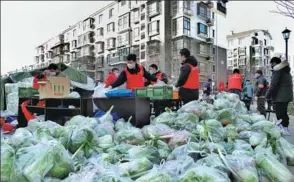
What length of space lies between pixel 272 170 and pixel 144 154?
3.18 feet

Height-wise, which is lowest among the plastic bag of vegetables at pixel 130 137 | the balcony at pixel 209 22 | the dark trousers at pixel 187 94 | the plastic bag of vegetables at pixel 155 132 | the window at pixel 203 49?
the plastic bag of vegetables at pixel 130 137

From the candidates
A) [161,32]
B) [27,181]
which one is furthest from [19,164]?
[161,32]

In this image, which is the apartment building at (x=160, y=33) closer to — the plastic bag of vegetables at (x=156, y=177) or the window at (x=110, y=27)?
the window at (x=110, y=27)

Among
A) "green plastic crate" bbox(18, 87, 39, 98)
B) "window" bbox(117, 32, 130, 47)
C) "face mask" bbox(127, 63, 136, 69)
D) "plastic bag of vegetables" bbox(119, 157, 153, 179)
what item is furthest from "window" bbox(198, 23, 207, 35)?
"plastic bag of vegetables" bbox(119, 157, 153, 179)

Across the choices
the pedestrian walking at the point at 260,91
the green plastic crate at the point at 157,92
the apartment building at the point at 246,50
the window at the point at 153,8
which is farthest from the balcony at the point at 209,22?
the green plastic crate at the point at 157,92

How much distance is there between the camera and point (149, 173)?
1986 millimetres

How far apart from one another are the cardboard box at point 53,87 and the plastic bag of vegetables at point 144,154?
2930mm

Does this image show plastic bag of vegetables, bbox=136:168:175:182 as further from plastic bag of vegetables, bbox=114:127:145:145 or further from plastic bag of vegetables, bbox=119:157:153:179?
plastic bag of vegetables, bbox=114:127:145:145

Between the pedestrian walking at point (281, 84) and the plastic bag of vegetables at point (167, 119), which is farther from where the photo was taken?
the pedestrian walking at point (281, 84)

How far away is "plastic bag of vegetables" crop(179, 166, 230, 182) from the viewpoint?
187 centimetres

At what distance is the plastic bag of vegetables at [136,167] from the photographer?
2.09 m

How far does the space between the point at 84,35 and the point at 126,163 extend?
5362cm

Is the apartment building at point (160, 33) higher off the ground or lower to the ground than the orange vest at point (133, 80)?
higher

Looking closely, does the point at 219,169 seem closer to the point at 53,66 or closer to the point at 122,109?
the point at 122,109
